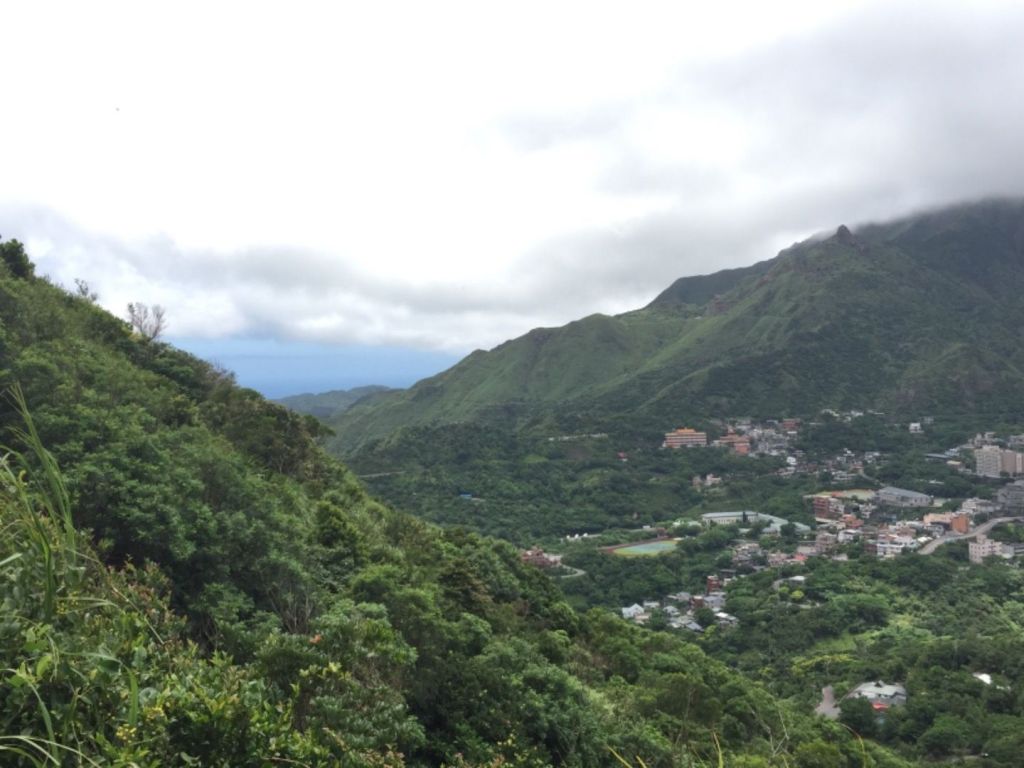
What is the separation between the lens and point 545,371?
123m

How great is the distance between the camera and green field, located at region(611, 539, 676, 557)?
161ft

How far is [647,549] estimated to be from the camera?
5125cm

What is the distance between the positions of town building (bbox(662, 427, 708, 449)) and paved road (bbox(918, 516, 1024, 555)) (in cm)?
3191

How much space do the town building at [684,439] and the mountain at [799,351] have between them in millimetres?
2741

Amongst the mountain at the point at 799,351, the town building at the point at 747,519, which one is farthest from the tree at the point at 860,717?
the mountain at the point at 799,351

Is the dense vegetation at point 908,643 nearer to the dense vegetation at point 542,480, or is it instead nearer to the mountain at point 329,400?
the dense vegetation at point 542,480

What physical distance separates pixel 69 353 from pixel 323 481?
23.3 feet

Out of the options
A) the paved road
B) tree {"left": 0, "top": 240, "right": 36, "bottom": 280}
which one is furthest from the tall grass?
the paved road

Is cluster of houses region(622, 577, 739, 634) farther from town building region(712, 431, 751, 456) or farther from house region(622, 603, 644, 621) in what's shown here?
town building region(712, 431, 751, 456)

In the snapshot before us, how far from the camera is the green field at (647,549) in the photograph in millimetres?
49184

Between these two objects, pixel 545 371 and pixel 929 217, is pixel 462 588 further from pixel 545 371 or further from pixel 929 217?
pixel 929 217

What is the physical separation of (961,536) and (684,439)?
1375 inches

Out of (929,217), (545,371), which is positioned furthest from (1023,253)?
(545,371)

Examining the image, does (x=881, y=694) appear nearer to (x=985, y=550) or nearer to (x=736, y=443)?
(x=985, y=550)
